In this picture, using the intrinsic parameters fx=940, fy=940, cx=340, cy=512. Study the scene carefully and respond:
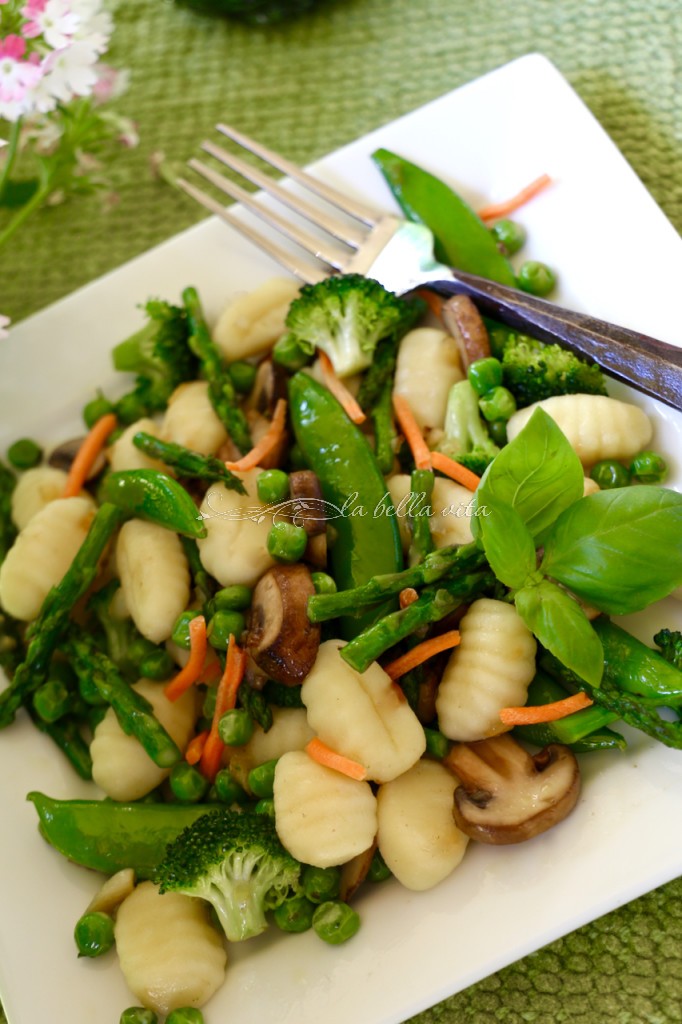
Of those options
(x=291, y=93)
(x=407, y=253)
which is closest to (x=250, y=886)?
(x=407, y=253)

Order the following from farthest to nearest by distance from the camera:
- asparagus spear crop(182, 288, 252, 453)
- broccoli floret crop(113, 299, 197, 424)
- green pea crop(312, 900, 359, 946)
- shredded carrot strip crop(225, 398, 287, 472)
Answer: broccoli floret crop(113, 299, 197, 424)
asparagus spear crop(182, 288, 252, 453)
shredded carrot strip crop(225, 398, 287, 472)
green pea crop(312, 900, 359, 946)

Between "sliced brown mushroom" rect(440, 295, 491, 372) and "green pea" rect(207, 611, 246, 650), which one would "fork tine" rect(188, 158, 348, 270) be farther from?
"green pea" rect(207, 611, 246, 650)

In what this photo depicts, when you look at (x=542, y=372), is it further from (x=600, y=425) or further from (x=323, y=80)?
(x=323, y=80)

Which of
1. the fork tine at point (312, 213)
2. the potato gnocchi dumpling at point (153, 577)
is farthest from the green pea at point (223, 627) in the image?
the fork tine at point (312, 213)

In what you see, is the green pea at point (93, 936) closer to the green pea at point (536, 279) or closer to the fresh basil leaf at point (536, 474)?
the fresh basil leaf at point (536, 474)

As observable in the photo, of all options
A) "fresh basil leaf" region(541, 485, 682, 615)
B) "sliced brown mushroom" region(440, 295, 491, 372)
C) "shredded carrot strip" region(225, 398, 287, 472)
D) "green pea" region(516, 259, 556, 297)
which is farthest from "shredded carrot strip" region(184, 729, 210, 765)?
"green pea" region(516, 259, 556, 297)

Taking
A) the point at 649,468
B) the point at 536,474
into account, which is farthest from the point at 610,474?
the point at 536,474

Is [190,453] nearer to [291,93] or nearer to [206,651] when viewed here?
[206,651]
